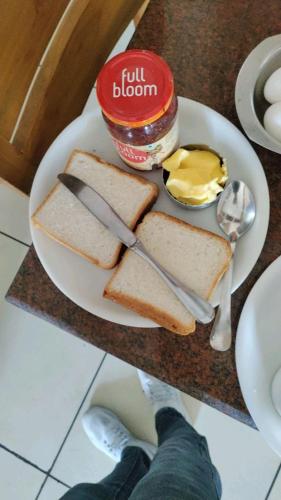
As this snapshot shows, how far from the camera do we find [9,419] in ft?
4.20

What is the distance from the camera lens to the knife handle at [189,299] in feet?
1.75

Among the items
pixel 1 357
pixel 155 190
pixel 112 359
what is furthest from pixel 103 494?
pixel 155 190

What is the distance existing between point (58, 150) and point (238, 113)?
0.23 meters

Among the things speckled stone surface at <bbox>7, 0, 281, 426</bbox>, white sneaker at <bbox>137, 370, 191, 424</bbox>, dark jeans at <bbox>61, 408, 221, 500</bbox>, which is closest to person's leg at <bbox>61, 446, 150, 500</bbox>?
dark jeans at <bbox>61, 408, 221, 500</bbox>

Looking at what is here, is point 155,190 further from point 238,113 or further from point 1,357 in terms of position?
point 1,357

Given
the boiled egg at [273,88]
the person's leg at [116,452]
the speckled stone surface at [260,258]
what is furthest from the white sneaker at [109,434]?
the boiled egg at [273,88]

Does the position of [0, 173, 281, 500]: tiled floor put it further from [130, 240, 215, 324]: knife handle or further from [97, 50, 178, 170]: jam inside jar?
[97, 50, 178, 170]: jam inside jar

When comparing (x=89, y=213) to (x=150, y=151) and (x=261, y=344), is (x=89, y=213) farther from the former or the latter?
(x=261, y=344)

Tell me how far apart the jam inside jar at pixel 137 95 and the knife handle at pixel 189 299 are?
0.15 m

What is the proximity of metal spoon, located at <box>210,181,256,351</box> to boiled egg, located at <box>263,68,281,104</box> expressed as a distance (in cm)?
11

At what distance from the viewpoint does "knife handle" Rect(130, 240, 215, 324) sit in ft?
1.75

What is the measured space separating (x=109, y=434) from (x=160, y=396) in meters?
0.15

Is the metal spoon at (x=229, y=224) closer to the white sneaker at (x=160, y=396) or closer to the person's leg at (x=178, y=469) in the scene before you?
the person's leg at (x=178, y=469)

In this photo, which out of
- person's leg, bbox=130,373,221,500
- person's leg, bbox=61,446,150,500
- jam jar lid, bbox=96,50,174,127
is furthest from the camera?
person's leg, bbox=61,446,150,500
